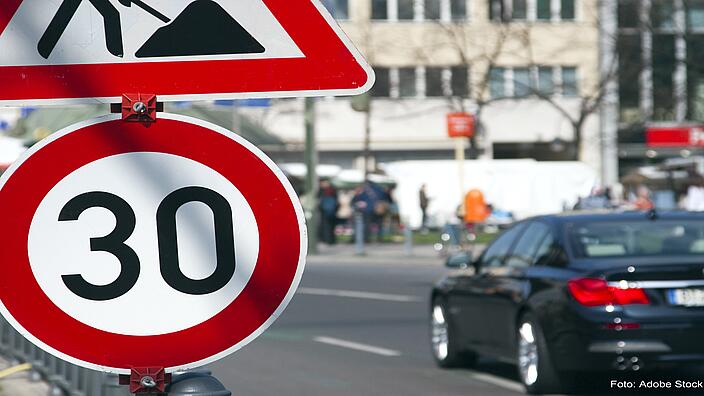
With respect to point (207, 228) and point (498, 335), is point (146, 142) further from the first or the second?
point (498, 335)

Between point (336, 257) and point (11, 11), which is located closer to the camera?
point (11, 11)

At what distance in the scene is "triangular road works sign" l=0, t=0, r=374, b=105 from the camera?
11.3 feet

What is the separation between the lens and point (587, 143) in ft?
204

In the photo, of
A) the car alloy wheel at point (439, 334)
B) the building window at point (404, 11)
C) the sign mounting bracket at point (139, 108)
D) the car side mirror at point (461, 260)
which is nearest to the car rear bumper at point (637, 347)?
the car side mirror at point (461, 260)

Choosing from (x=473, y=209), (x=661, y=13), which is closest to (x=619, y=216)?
(x=473, y=209)

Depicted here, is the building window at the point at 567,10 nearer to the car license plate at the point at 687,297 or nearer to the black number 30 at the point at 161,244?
the car license plate at the point at 687,297

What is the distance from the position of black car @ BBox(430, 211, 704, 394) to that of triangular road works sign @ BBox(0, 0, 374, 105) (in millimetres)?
7283

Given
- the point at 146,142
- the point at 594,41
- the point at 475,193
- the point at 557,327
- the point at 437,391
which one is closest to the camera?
the point at 146,142

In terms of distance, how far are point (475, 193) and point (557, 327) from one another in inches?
860

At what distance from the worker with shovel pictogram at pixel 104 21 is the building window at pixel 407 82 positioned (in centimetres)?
5780

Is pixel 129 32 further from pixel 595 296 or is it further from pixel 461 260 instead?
pixel 461 260

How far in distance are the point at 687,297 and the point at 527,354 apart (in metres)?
1.29

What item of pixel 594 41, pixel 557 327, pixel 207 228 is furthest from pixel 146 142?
pixel 594 41

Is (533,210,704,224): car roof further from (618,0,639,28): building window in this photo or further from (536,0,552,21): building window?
(536,0,552,21): building window
